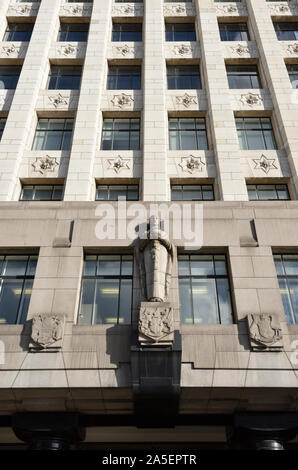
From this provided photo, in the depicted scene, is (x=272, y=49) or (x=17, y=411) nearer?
(x=17, y=411)

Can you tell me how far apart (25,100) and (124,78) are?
4793 millimetres

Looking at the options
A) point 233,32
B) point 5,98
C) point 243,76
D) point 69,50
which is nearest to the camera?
point 5,98

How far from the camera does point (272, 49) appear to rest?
1748 cm

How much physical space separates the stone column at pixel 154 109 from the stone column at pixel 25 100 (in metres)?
4.75

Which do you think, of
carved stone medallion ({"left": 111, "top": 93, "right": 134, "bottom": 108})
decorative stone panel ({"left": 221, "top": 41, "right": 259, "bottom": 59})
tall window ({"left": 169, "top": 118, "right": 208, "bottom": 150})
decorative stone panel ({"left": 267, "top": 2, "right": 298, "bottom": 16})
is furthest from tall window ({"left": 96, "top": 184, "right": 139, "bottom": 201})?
decorative stone panel ({"left": 267, "top": 2, "right": 298, "bottom": 16})

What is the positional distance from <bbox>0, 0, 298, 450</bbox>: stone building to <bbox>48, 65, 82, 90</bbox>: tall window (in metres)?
0.09

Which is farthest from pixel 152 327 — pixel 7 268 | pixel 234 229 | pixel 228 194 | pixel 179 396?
pixel 228 194

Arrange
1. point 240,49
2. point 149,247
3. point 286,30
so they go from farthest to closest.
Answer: point 286,30 → point 240,49 → point 149,247

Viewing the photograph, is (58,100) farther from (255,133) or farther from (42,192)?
(255,133)

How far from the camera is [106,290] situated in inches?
429

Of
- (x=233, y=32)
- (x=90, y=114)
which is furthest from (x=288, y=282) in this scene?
(x=233, y=32)

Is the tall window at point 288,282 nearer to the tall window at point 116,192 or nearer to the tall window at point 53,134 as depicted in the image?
the tall window at point 116,192

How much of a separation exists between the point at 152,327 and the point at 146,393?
5.20ft
